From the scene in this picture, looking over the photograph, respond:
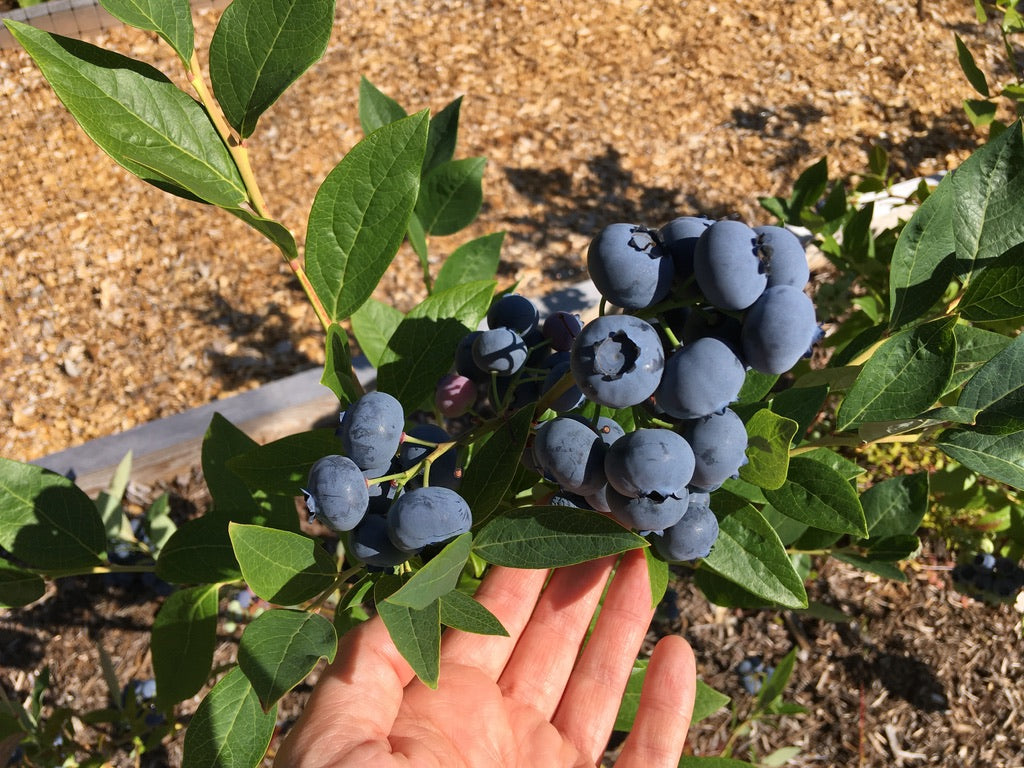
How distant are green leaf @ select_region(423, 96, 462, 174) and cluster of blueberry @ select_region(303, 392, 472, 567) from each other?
882 millimetres

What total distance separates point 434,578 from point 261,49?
0.73 meters

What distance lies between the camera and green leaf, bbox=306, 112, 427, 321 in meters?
1.15

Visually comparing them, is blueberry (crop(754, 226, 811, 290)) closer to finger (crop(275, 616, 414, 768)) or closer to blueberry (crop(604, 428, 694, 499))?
blueberry (crop(604, 428, 694, 499))

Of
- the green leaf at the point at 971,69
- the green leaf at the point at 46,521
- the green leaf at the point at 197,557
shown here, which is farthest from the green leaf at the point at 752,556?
the green leaf at the point at 971,69

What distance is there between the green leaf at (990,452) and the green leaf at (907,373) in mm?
104

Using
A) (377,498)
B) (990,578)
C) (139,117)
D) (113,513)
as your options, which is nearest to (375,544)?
(377,498)

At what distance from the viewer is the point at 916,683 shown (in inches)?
98.7

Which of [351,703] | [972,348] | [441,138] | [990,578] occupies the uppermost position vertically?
[441,138]

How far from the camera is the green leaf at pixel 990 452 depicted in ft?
3.48

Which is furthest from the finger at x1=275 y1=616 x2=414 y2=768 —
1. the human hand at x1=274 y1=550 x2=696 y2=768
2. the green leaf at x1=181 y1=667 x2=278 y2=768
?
the green leaf at x1=181 y1=667 x2=278 y2=768

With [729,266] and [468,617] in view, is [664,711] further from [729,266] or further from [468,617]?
[729,266]

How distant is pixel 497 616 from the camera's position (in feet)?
5.44

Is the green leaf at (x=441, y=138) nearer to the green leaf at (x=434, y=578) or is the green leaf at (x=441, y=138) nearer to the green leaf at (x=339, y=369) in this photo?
the green leaf at (x=339, y=369)

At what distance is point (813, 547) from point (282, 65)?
1344mm
